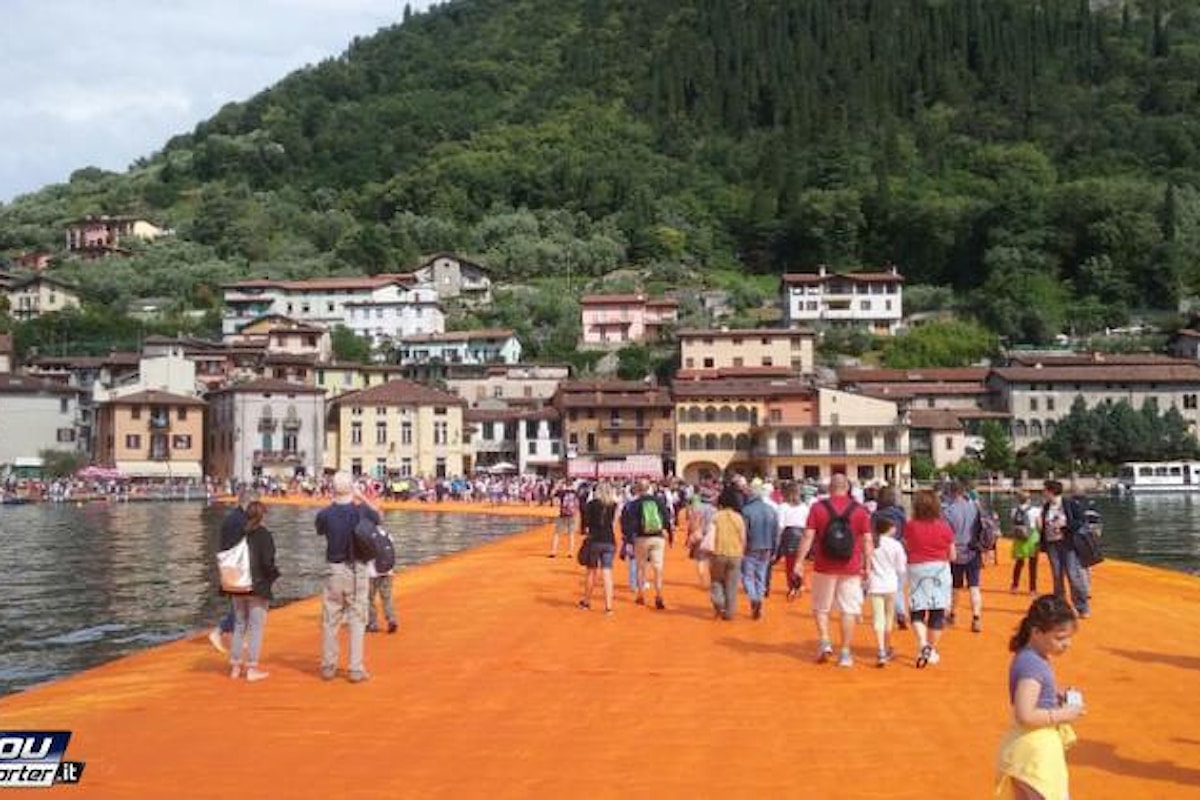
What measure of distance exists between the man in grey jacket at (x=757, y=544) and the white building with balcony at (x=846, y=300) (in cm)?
8641

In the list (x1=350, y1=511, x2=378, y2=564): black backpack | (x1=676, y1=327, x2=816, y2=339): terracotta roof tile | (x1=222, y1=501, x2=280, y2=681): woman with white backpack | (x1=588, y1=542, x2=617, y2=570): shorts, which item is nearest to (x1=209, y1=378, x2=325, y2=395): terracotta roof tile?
(x1=676, y1=327, x2=816, y2=339): terracotta roof tile

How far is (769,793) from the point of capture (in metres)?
7.23

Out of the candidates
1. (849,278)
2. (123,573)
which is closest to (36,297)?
(849,278)

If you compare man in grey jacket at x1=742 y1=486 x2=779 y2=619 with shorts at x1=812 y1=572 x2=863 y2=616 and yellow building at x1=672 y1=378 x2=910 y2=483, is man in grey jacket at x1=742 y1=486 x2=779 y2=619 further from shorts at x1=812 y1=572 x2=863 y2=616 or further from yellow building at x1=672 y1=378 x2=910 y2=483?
yellow building at x1=672 y1=378 x2=910 y2=483

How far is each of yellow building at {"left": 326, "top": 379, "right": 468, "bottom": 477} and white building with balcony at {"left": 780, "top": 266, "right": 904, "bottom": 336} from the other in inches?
1380

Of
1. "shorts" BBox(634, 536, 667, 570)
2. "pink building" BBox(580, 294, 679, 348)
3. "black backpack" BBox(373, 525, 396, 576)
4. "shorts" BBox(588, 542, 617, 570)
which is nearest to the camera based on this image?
"black backpack" BBox(373, 525, 396, 576)

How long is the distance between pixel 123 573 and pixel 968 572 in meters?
18.6

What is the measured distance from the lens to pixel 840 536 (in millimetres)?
10969

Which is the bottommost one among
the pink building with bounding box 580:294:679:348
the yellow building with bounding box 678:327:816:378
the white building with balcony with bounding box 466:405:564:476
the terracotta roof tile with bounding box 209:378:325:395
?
the white building with balcony with bounding box 466:405:564:476

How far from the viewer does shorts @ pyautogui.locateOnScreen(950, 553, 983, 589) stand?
1391 centimetres

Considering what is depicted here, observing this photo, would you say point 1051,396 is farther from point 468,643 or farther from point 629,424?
point 468,643

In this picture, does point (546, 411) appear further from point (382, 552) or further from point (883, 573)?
point (883, 573)

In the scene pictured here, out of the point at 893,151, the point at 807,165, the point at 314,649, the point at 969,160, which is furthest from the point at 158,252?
the point at 314,649

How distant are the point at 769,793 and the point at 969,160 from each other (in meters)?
136
